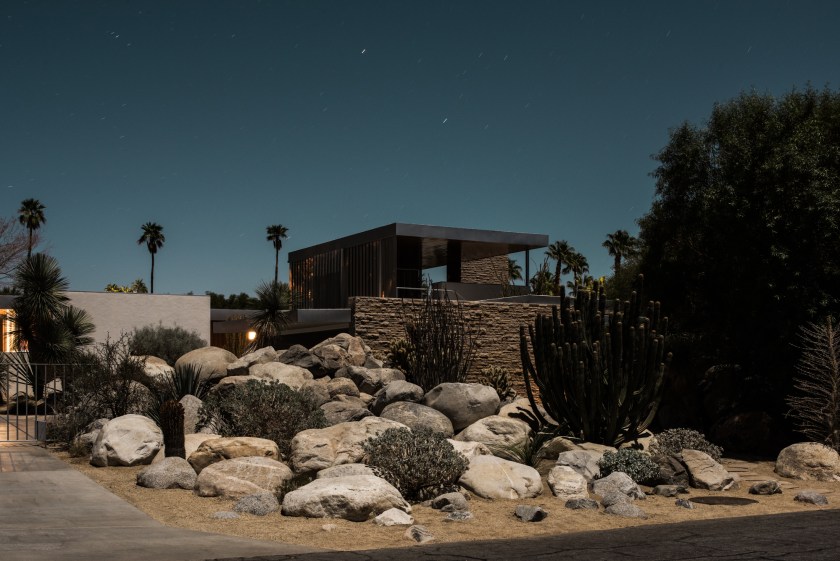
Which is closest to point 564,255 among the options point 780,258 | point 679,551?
point 780,258

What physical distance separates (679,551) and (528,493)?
3839 mm

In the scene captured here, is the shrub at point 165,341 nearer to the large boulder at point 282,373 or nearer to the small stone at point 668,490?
the large boulder at point 282,373

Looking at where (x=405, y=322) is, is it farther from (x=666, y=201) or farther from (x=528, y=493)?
(x=528, y=493)

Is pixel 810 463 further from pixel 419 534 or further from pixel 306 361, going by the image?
pixel 306 361

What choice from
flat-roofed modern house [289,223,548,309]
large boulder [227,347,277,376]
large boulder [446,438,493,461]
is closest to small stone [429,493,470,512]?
large boulder [446,438,493,461]

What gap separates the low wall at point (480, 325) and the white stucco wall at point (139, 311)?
31.6ft

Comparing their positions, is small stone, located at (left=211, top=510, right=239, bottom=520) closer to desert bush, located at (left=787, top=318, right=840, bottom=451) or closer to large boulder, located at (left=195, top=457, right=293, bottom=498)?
large boulder, located at (left=195, top=457, right=293, bottom=498)

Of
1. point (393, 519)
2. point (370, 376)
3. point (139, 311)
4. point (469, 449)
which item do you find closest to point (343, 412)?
point (469, 449)

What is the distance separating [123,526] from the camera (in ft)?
31.0

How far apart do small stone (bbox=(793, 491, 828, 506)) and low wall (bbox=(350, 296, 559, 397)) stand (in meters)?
12.9

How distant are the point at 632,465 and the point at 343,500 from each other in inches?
205

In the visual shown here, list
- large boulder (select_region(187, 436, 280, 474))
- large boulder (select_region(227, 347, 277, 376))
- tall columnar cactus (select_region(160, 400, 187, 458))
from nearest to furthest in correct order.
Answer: large boulder (select_region(187, 436, 280, 474))
tall columnar cactus (select_region(160, 400, 187, 458))
large boulder (select_region(227, 347, 277, 376))

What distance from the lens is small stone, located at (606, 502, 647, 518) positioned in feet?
36.2

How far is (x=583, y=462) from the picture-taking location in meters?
13.7
